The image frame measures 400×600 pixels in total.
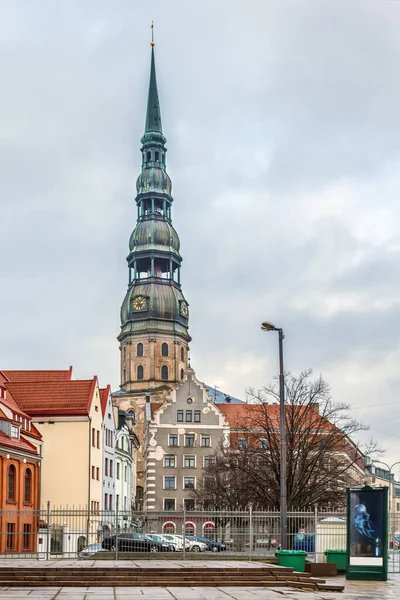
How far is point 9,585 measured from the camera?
27391mm

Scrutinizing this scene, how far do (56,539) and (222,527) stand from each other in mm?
8773

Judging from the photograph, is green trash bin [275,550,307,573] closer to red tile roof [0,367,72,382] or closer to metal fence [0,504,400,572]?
metal fence [0,504,400,572]

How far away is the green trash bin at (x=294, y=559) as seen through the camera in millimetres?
31531

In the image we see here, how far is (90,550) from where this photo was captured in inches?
1695

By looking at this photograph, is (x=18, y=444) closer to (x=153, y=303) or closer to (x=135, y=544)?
(x=135, y=544)

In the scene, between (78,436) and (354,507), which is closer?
(354,507)

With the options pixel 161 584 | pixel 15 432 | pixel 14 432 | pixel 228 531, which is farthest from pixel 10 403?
pixel 161 584

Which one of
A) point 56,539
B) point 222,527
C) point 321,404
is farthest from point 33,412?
point 222,527

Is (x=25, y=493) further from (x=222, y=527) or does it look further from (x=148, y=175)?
(x=148, y=175)

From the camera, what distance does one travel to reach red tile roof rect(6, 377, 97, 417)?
69.8 metres

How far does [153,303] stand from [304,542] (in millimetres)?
101553

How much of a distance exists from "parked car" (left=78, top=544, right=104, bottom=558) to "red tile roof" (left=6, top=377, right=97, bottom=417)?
25.5 m

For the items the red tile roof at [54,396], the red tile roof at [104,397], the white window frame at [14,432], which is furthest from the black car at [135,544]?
the red tile roof at [104,397]

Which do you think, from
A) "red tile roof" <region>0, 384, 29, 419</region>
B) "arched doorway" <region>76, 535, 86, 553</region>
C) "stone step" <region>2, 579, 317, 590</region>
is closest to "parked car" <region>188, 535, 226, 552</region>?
"arched doorway" <region>76, 535, 86, 553</region>
